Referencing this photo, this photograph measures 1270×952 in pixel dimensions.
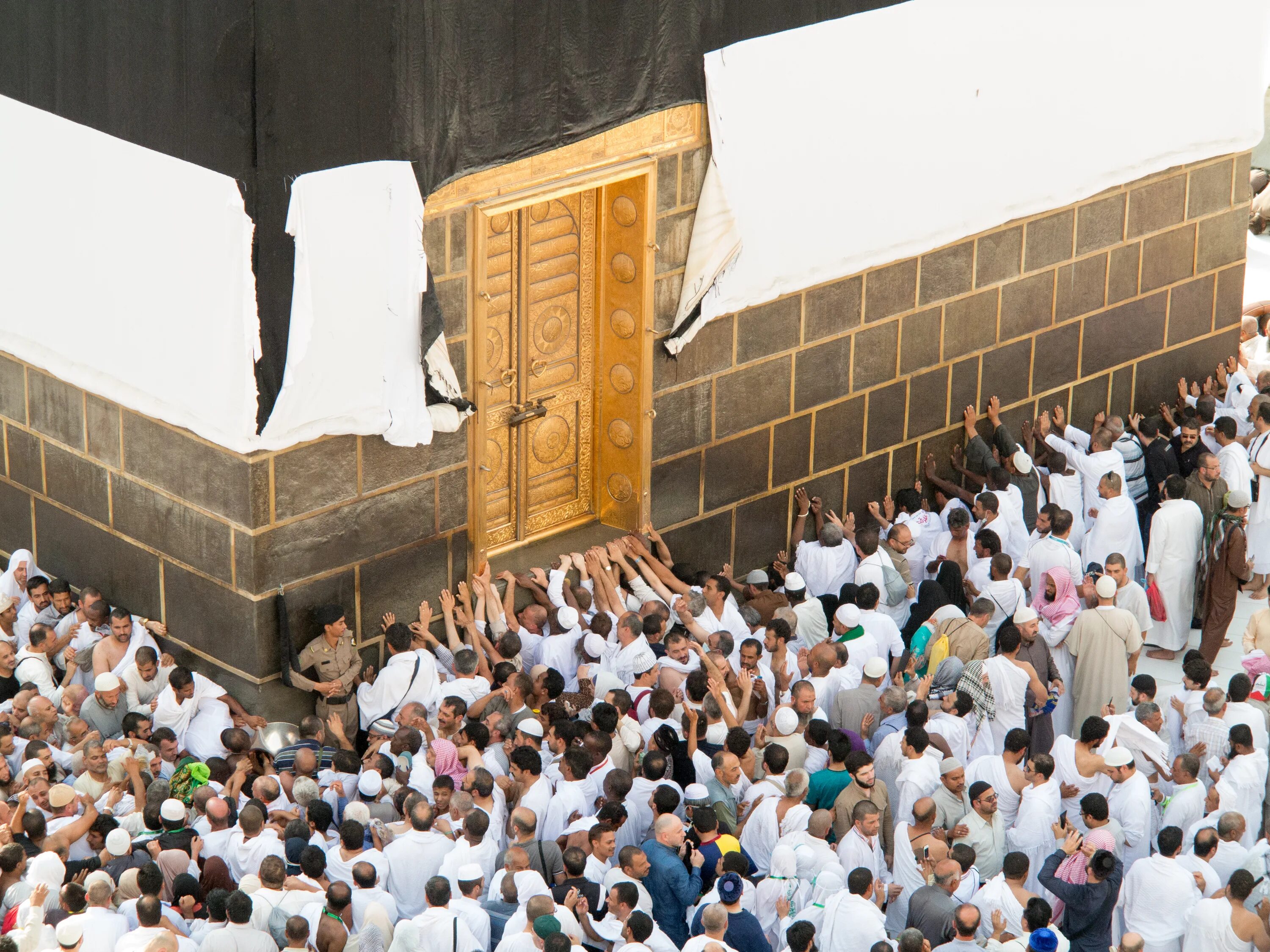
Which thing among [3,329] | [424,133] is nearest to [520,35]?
[424,133]

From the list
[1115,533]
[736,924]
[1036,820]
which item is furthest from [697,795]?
[1115,533]

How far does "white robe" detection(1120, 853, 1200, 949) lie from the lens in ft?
37.8

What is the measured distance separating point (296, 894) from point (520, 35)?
5.64 metres

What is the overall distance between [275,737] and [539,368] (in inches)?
131

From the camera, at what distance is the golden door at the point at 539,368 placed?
14.5 m

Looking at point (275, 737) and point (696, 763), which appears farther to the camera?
point (275, 737)

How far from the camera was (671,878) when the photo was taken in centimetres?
1142

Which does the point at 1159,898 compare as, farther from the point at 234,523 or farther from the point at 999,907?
the point at 234,523

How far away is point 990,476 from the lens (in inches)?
639

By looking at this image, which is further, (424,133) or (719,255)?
(719,255)

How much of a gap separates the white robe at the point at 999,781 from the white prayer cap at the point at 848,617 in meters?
1.63

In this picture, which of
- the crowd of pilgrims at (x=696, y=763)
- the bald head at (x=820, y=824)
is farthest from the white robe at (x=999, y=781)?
→ the bald head at (x=820, y=824)

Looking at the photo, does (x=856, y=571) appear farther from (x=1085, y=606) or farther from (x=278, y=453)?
(x=278, y=453)

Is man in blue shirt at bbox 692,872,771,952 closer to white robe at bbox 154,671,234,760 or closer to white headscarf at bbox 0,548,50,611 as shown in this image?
white robe at bbox 154,671,234,760
